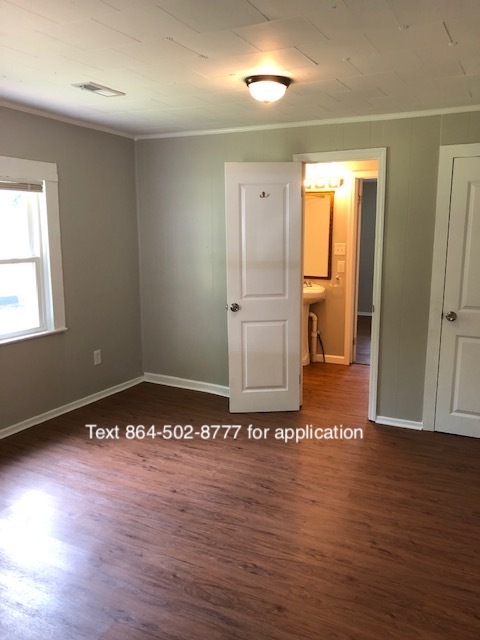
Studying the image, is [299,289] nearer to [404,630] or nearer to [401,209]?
[401,209]

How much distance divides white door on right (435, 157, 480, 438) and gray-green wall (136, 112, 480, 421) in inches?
6.1

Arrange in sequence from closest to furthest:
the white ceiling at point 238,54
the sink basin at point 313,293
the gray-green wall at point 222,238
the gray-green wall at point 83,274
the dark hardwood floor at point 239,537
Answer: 1. the white ceiling at point 238,54
2. the dark hardwood floor at point 239,537
3. the gray-green wall at point 222,238
4. the gray-green wall at point 83,274
5. the sink basin at point 313,293

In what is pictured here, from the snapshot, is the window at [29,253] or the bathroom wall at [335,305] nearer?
the window at [29,253]

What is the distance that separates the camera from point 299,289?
4.12 meters

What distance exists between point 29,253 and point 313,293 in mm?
2997

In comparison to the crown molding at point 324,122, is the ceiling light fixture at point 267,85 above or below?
below

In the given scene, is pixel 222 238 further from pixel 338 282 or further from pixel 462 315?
pixel 462 315

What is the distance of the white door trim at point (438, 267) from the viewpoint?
353cm

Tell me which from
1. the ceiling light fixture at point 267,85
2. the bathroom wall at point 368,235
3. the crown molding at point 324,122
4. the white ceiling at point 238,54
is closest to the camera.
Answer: the white ceiling at point 238,54

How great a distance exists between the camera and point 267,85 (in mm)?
2738

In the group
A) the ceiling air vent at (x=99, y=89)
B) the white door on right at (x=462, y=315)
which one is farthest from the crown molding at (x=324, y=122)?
the ceiling air vent at (x=99, y=89)

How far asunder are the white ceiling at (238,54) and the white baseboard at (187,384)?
247 cm

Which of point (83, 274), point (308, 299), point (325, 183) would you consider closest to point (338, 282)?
point (308, 299)

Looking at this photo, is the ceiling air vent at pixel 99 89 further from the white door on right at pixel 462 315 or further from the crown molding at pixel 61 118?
the white door on right at pixel 462 315
